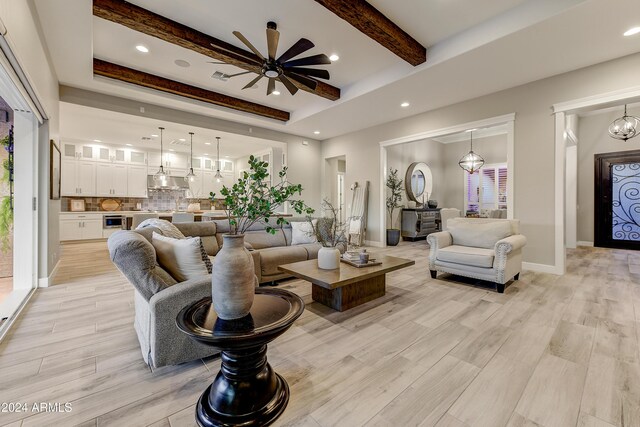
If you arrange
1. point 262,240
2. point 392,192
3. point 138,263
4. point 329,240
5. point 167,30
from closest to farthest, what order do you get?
point 138,263 < point 167,30 < point 262,240 < point 329,240 < point 392,192

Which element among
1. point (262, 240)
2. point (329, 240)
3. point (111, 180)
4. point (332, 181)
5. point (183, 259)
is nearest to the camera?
point (183, 259)

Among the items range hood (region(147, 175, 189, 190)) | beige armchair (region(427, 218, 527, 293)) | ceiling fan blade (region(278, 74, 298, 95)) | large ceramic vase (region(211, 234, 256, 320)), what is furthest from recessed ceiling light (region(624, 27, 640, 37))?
range hood (region(147, 175, 189, 190))

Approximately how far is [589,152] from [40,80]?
10.0 meters

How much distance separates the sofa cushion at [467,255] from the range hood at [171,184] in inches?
311

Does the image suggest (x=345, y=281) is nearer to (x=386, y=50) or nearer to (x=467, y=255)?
(x=467, y=255)

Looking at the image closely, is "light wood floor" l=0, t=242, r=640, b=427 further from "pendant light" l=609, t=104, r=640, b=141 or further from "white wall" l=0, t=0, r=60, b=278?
"pendant light" l=609, t=104, r=640, b=141

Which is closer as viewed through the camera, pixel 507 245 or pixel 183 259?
pixel 183 259

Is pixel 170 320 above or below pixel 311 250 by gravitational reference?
below

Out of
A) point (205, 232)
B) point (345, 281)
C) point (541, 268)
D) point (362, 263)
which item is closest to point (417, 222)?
point (541, 268)

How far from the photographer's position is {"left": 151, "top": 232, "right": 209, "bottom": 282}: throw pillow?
1.93 m

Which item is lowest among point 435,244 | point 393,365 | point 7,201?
point 393,365

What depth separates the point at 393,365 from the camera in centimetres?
181

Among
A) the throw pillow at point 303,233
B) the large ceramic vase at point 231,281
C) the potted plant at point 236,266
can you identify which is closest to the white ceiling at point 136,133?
the throw pillow at point 303,233

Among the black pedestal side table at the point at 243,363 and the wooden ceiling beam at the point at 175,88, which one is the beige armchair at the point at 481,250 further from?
the wooden ceiling beam at the point at 175,88
